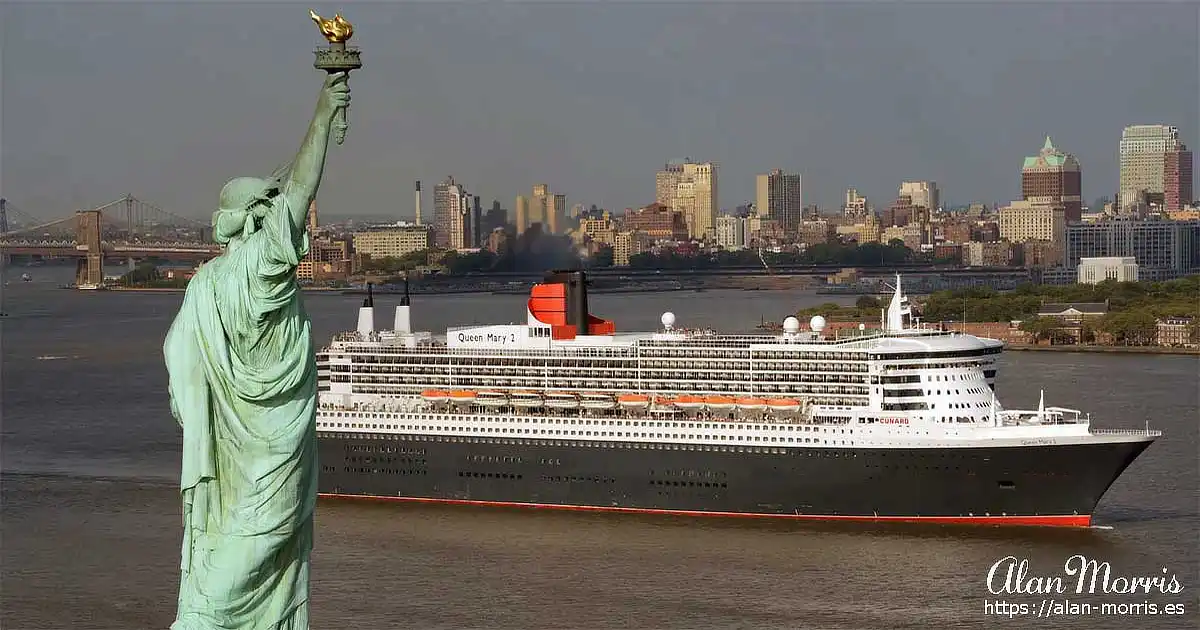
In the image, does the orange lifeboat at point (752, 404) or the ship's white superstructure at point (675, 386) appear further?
the orange lifeboat at point (752, 404)

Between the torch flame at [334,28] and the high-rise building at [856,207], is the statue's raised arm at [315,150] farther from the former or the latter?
the high-rise building at [856,207]

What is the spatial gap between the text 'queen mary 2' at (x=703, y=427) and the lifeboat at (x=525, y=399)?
4 centimetres

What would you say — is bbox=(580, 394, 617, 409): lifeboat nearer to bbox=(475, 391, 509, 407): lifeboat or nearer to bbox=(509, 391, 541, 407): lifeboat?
bbox=(509, 391, 541, 407): lifeboat

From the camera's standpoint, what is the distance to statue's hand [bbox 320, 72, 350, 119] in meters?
5.68

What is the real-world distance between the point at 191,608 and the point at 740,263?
81.8m

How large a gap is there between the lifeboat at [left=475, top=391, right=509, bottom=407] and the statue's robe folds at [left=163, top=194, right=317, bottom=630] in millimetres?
15521

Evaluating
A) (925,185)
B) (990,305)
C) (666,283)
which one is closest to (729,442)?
(990,305)

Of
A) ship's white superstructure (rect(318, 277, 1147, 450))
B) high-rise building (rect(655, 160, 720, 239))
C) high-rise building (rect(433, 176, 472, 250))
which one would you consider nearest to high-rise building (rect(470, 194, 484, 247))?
high-rise building (rect(433, 176, 472, 250))

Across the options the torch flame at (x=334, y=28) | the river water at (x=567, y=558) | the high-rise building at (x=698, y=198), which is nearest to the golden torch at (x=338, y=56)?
the torch flame at (x=334, y=28)

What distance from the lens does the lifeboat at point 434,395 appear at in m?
21.7

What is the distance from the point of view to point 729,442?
64.2 feet

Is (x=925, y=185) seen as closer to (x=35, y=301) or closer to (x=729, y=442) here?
(x=35, y=301)

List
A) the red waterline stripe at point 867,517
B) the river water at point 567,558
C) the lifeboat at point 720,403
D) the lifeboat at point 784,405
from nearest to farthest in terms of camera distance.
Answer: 1. the river water at point 567,558
2. the red waterline stripe at point 867,517
3. the lifeboat at point 784,405
4. the lifeboat at point 720,403

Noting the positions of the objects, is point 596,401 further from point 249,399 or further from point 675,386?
point 249,399
